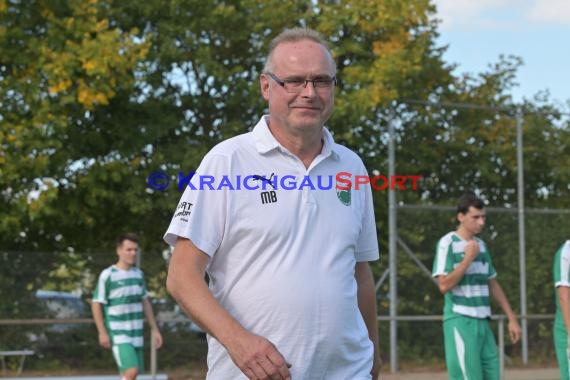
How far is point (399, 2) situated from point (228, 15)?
2650 millimetres

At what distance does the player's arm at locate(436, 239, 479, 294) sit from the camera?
935cm

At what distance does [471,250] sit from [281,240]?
20.8 feet

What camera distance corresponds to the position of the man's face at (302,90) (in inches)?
132

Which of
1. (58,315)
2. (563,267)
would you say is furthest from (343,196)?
(58,315)

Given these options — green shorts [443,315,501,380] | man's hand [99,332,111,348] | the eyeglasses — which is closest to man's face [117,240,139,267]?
Result: man's hand [99,332,111,348]

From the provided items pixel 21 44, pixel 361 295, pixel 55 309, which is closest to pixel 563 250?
pixel 361 295

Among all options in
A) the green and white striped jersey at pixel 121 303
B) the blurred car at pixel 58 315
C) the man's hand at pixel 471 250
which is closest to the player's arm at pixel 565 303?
the man's hand at pixel 471 250

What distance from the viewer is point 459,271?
9344 mm

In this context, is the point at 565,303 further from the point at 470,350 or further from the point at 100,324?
the point at 100,324

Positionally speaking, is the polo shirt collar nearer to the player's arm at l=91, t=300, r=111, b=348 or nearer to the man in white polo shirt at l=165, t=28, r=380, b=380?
the man in white polo shirt at l=165, t=28, r=380, b=380

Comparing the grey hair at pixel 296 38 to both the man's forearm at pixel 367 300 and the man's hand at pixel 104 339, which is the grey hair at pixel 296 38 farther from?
the man's hand at pixel 104 339

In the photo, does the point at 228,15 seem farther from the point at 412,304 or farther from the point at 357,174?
the point at 357,174

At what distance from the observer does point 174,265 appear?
3.24 m

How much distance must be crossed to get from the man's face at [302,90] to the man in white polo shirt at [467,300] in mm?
6144
